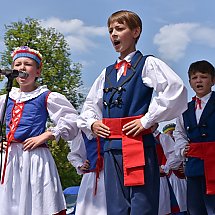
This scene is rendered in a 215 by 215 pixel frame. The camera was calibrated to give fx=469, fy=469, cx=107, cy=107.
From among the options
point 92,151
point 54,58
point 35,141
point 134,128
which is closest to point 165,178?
point 92,151

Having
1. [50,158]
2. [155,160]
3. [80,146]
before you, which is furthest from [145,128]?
[80,146]

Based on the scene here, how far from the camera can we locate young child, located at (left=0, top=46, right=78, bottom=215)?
11.3 feet

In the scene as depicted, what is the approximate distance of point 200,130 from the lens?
3938mm

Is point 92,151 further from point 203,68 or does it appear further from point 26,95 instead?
point 203,68

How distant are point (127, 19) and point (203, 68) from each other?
4.22 ft

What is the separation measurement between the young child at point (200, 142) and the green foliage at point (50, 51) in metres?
10.1

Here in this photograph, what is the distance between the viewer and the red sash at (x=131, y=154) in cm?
275

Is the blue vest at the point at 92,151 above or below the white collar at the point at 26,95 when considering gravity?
below

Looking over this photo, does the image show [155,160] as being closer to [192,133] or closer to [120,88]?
[120,88]

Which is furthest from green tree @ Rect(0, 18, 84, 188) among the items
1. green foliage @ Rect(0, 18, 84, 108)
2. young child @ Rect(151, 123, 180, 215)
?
young child @ Rect(151, 123, 180, 215)

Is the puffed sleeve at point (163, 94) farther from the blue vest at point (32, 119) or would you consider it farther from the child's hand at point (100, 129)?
the blue vest at point (32, 119)

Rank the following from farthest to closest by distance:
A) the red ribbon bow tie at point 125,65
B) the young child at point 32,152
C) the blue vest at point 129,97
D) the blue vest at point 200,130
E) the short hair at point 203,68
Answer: the short hair at point 203,68, the blue vest at point 200,130, the young child at point 32,152, the red ribbon bow tie at point 125,65, the blue vest at point 129,97

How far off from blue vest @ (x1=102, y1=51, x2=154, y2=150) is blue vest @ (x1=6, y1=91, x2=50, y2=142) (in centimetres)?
79

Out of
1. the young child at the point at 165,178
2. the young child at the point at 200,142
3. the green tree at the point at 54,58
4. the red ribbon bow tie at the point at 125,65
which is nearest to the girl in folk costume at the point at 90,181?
the young child at the point at 165,178
